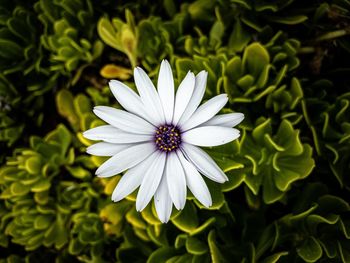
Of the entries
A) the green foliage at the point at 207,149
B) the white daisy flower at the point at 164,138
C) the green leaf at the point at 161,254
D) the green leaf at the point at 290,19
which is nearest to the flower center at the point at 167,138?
the white daisy flower at the point at 164,138

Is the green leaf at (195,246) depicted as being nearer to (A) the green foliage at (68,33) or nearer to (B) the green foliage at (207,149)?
(B) the green foliage at (207,149)

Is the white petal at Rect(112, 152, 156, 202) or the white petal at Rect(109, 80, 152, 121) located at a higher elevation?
the white petal at Rect(109, 80, 152, 121)

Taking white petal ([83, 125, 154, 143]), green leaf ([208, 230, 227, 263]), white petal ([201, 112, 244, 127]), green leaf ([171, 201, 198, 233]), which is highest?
white petal ([83, 125, 154, 143])

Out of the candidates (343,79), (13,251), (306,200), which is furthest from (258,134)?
(13,251)

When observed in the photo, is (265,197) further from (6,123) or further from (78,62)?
(6,123)

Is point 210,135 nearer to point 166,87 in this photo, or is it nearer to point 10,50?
point 166,87

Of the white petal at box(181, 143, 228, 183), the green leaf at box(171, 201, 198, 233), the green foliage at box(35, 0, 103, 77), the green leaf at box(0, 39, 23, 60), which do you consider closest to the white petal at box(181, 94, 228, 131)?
the white petal at box(181, 143, 228, 183)

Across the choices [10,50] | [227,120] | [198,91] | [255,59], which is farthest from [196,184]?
[10,50]

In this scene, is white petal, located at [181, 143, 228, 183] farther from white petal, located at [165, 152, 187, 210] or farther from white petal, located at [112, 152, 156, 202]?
white petal, located at [112, 152, 156, 202]
